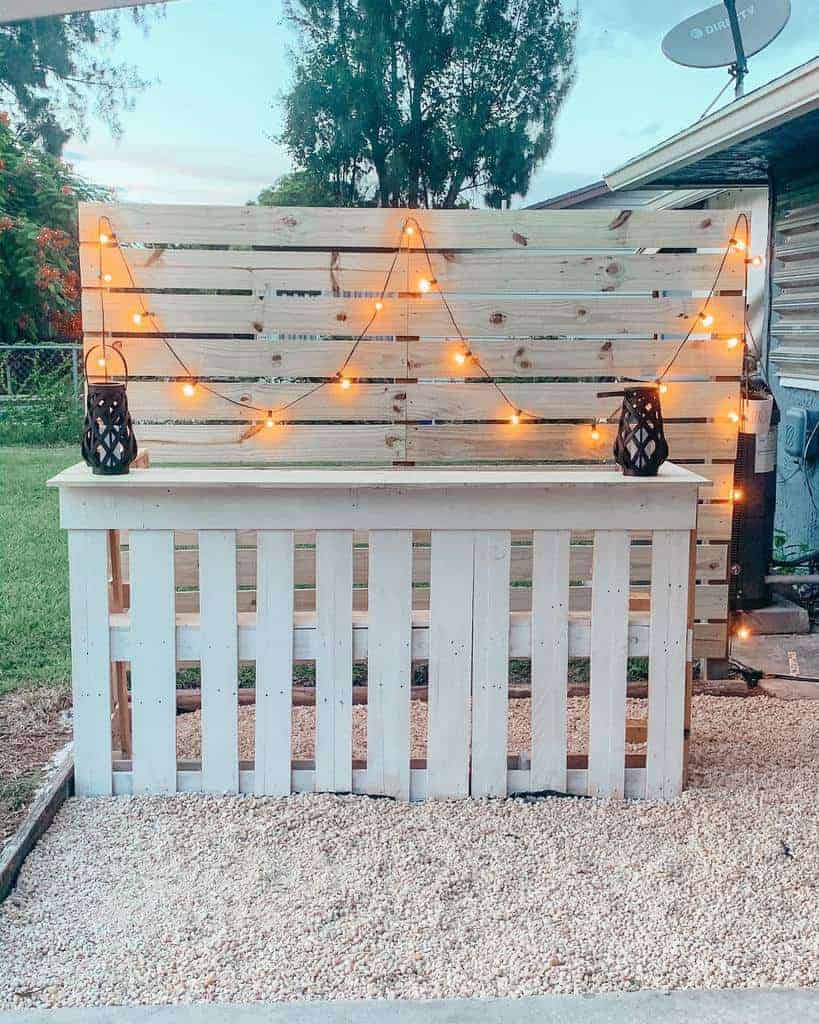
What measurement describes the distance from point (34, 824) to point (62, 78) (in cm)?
952

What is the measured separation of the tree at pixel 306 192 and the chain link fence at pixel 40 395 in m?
2.44

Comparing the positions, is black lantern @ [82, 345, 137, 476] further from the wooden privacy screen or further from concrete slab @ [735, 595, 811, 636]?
concrete slab @ [735, 595, 811, 636]

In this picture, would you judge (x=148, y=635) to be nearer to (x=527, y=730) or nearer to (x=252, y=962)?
(x=252, y=962)

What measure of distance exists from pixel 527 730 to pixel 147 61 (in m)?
9.01

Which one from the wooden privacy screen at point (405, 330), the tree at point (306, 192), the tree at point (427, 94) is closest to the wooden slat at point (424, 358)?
the wooden privacy screen at point (405, 330)

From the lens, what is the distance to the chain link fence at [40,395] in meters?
9.65

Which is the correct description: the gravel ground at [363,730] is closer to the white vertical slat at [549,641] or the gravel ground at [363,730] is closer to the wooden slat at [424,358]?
the white vertical slat at [549,641]

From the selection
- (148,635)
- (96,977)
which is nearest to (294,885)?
(96,977)

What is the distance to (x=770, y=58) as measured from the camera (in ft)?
33.4

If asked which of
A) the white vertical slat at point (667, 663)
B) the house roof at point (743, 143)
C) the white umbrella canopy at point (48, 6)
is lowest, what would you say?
the white vertical slat at point (667, 663)

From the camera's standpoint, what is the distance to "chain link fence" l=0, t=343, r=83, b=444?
965cm

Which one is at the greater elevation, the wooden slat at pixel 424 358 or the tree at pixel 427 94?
the tree at pixel 427 94

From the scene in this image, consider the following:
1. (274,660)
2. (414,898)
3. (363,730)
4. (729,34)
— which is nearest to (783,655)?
(363,730)

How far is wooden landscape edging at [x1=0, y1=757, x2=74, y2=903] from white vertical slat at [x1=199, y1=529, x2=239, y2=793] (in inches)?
14.2
